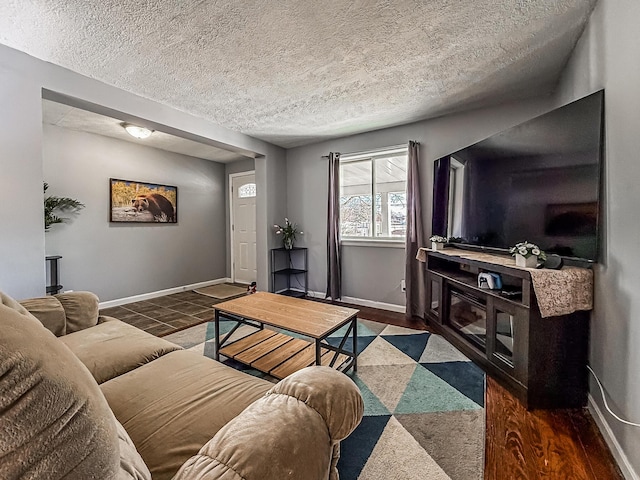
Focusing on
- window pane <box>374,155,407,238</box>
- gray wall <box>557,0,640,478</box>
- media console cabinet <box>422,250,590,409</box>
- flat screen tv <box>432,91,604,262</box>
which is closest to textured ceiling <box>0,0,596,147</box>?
gray wall <box>557,0,640,478</box>

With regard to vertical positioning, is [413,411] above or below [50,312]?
below

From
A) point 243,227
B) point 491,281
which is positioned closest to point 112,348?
point 491,281

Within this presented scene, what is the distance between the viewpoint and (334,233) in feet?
13.5

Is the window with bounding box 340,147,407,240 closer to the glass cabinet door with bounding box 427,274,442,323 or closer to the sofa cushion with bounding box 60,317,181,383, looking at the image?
the glass cabinet door with bounding box 427,274,442,323

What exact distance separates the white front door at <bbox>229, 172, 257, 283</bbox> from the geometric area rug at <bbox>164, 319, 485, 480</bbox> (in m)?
2.65

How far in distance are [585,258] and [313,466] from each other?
1.93 meters

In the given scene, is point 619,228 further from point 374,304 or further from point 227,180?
point 227,180

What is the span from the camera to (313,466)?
0.75m

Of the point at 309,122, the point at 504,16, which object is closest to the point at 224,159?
the point at 309,122

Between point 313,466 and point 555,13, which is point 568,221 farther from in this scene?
point 313,466

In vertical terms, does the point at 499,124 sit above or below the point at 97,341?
above

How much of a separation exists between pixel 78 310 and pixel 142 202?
3.00m

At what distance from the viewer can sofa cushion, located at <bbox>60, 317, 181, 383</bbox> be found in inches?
55.6

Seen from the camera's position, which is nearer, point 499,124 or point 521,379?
point 521,379
